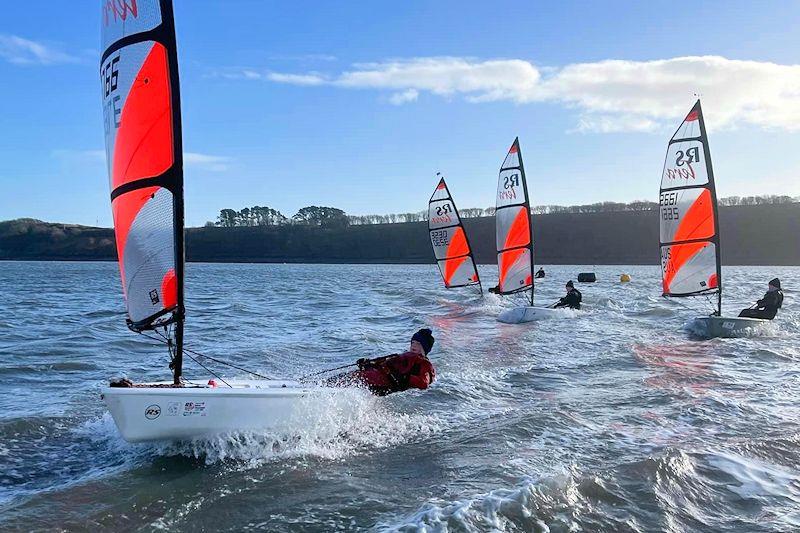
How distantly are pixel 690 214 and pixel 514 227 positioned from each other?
5526 millimetres

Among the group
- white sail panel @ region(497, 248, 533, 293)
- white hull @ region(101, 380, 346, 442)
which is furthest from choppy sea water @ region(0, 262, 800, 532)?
white sail panel @ region(497, 248, 533, 293)

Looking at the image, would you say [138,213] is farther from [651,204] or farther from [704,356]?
[651,204]

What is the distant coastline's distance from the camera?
89.4 meters

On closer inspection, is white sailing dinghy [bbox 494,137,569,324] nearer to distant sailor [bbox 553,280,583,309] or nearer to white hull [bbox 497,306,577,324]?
distant sailor [bbox 553,280,583,309]

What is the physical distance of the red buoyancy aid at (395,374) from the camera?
6895 millimetres

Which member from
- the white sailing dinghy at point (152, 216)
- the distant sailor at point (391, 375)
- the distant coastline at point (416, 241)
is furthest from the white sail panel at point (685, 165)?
the distant coastline at point (416, 241)

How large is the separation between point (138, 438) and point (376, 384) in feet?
7.89

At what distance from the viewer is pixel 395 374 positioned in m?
7.00

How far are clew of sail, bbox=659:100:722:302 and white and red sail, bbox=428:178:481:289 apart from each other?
943 cm

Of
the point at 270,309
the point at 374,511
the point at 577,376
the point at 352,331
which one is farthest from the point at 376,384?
the point at 270,309

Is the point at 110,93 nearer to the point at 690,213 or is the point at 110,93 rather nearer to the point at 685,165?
the point at 685,165

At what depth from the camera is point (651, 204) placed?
125375 mm

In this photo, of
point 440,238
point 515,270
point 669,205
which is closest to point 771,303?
point 669,205

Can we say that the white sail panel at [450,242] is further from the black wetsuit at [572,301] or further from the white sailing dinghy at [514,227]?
the black wetsuit at [572,301]
